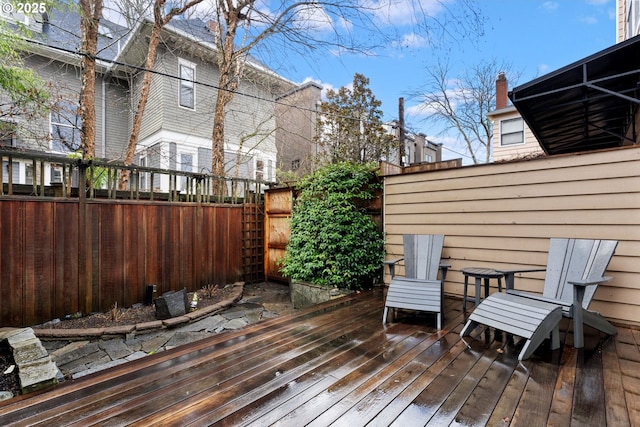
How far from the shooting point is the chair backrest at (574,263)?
2641 millimetres

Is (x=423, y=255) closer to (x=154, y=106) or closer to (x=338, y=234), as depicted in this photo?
(x=338, y=234)

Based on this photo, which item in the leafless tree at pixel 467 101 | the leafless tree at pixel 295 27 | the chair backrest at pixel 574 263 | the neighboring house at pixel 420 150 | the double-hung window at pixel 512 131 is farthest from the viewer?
the neighboring house at pixel 420 150

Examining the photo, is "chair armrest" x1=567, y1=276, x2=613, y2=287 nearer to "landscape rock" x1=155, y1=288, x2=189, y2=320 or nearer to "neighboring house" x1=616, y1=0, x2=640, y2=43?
"neighboring house" x1=616, y1=0, x2=640, y2=43

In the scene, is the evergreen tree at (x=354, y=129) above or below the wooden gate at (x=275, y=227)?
above

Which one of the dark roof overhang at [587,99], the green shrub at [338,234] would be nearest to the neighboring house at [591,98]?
the dark roof overhang at [587,99]

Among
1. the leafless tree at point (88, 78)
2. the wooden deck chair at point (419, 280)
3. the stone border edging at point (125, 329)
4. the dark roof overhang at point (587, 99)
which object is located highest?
the leafless tree at point (88, 78)

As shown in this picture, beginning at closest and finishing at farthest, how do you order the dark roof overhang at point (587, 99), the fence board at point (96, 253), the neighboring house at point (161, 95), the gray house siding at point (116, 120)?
the dark roof overhang at point (587, 99)
the fence board at point (96, 253)
the neighboring house at point (161, 95)
the gray house siding at point (116, 120)

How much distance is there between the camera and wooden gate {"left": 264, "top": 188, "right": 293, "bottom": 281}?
Result: 6629 millimetres

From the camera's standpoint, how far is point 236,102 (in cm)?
1130

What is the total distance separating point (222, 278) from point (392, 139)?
8848mm

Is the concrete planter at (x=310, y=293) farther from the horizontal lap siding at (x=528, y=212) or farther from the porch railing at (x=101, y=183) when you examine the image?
the porch railing at (x=101, y=183)

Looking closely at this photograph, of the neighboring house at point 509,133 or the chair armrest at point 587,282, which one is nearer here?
the chair armrest at point 587,282

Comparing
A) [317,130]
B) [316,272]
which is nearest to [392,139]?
[317,130]

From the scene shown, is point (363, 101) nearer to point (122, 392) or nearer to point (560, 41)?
point (560, 41)
